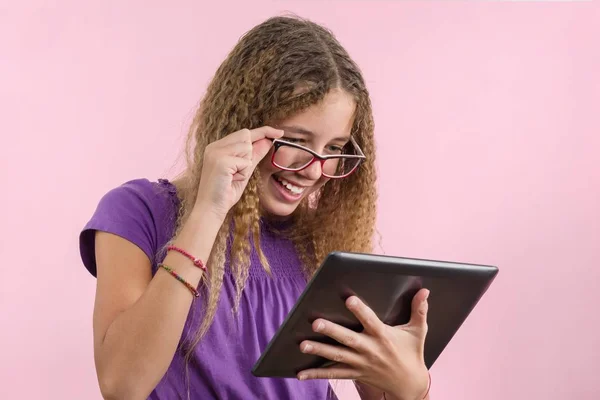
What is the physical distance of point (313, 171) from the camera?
1.45 meters

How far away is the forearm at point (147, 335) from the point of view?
125 centimetres

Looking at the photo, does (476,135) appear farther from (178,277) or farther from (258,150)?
(178,277)

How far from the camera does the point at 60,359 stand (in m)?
2.20

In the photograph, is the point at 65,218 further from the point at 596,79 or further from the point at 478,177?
the point at 596,79

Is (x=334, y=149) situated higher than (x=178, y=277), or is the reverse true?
(x=334, y=149)

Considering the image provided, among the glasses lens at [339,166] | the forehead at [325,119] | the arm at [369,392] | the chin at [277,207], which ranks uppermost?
the forehead at [325,119]

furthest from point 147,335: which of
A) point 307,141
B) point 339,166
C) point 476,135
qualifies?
point 476,135

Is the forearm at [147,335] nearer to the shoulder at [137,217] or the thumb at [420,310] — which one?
the shoulder at [137,217]

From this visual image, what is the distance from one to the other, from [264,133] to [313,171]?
0.11 m

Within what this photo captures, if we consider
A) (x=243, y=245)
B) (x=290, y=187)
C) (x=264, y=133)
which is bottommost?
(x=243, y=245)

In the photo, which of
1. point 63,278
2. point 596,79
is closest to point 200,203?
point 63,278

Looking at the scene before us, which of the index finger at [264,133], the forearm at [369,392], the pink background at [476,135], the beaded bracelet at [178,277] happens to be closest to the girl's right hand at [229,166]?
the index finger at [264,133]

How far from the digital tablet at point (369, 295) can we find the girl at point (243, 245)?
21mm

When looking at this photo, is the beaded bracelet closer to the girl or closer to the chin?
the girl
